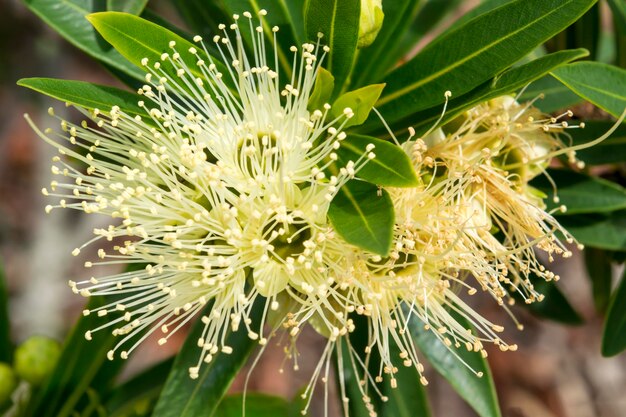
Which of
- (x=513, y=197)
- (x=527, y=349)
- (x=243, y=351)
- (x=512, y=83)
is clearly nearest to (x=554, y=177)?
(x=513, y=197)

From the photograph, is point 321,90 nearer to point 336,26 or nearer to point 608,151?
point 336,26

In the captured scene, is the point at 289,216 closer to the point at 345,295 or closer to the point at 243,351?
the point at 345,295

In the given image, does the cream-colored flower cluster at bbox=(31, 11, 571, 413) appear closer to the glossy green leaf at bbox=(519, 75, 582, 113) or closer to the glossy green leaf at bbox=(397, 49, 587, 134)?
the glossy green leaf at bbox=(397, 49, 587, 134)

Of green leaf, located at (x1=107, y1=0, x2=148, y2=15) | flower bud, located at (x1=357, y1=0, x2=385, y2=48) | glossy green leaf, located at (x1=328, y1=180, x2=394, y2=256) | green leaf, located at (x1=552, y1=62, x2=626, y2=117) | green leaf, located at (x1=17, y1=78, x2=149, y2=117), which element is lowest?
green leaf, located at (x1=552, y1=62, x2=626, y2=117)

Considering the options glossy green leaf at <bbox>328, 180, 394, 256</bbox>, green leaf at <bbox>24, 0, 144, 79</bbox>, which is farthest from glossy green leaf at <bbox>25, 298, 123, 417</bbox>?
glossy green leaf at <bbox>328, 180, 394, 256</bbox>

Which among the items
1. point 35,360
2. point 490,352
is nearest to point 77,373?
point 35,360

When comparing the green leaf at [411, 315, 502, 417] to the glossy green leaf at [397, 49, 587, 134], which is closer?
the glossy green leaf at [397, 49, 587, 134]
